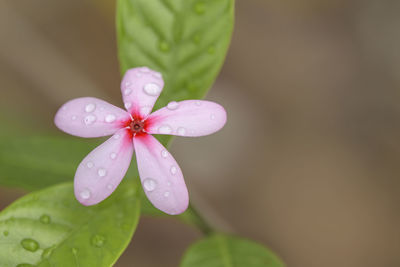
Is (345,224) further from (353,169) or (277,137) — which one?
(277,137)

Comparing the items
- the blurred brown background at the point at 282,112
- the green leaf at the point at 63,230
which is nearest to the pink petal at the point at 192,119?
the green leaf at the point at 63,230

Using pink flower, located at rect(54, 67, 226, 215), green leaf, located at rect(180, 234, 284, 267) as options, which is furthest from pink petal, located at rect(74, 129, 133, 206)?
green leaf, located at rect(180, 234, 284, 267)

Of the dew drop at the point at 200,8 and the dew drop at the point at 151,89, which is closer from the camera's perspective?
the dew drop at the point at 151,89

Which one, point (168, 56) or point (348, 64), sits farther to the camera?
point (348, 64)

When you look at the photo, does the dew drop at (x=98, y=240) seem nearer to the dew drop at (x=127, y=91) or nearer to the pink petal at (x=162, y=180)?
the pink petal at (x=162, y=180)

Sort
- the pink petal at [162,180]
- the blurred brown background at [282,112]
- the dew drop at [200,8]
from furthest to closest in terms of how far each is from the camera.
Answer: the blurred brown background at [282,112]
the dew drop at [200,8]
the pink petal at [162,180]

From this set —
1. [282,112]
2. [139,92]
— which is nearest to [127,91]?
[139,92]

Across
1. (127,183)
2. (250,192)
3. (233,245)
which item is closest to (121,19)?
(127,183)
